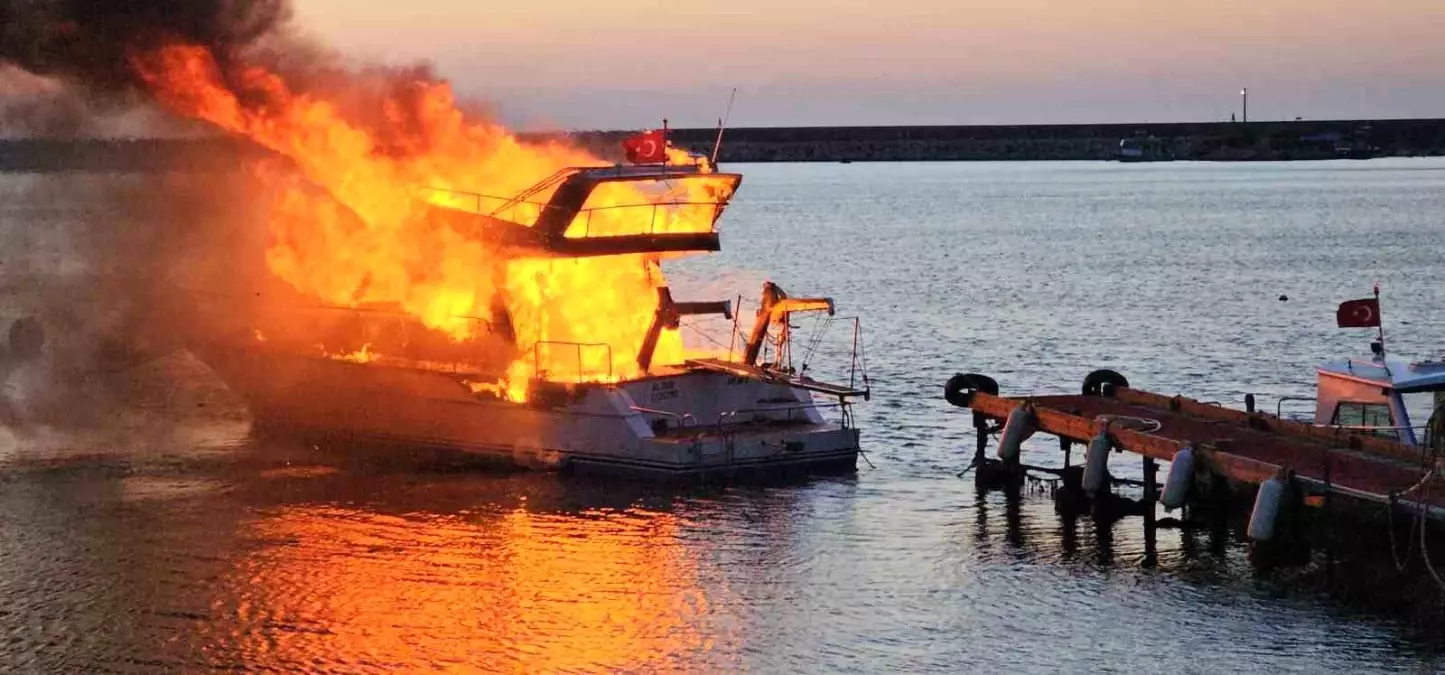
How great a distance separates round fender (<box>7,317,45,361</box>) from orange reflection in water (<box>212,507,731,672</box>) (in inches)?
525

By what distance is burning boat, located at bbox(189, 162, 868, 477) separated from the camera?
34688mm

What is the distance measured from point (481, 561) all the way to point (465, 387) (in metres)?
6.53

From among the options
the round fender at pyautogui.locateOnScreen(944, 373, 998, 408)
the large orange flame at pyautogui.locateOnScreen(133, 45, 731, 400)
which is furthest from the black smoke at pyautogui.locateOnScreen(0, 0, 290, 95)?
the round fender at pyautogui.locateOnScreen(944, 373, 998, 408)

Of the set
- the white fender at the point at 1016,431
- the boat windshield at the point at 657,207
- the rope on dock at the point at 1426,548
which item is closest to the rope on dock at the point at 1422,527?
the rope on dock at the point at 1426,548

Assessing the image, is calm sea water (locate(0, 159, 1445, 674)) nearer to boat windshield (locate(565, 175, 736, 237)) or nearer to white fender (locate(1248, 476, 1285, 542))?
white fender (locate(1248, 476, 1285, 542))

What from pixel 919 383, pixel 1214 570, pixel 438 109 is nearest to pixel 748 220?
pixel 919 383

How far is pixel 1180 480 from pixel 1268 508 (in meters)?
1.98

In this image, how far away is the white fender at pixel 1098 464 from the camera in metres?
31.0

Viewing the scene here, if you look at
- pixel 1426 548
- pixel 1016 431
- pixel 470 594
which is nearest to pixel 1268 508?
pixel 1426 548

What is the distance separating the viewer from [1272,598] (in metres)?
26.5

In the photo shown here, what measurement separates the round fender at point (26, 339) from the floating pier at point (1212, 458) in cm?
2080

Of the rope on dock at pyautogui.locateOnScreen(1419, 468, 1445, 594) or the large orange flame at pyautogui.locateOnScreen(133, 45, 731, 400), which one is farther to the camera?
the large orange flame at pyautogui.locateOnScreen(133, 45, 731, 400)

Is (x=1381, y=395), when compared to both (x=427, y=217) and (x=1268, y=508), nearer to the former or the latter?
(x=1268, y=508)

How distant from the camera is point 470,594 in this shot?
27641 millimetres
